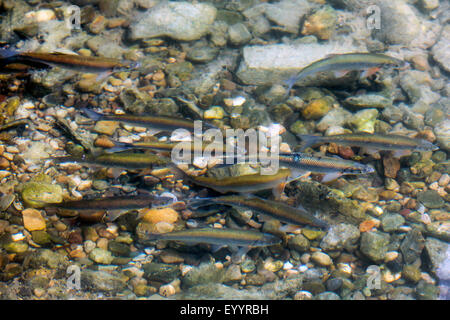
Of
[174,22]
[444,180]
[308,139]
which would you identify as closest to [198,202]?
[308,139]

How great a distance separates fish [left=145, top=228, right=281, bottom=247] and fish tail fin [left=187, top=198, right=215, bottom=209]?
1.50ft

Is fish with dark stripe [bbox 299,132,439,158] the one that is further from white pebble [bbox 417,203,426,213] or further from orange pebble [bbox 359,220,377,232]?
orange pebble [bbox 359,220,377,232]

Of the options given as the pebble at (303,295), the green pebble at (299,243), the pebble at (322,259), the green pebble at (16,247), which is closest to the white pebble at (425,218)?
the pebble at (322,259)

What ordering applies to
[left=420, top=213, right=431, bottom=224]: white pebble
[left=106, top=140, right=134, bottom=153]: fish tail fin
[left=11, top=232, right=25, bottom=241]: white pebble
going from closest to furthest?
[left=11, top=232, right=25, bottom=241]: white pebble
[left=106, top=140, right=134, bottom=153]: fish tail fin
[left=420, top=213, right=431, bottom=224]: white pebble

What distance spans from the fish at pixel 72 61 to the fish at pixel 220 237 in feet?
9.00

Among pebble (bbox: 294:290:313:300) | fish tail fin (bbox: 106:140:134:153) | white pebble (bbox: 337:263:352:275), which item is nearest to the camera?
pebble (bbox: 294:290:313:300)

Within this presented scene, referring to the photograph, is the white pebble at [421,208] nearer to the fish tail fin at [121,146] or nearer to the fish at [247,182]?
the fish at [247,182]

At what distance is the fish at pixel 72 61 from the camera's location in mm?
4828

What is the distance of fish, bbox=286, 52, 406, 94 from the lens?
18.4 feet

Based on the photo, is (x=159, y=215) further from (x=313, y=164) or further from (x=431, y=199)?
(x=431, y=199)

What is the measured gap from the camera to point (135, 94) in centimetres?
604

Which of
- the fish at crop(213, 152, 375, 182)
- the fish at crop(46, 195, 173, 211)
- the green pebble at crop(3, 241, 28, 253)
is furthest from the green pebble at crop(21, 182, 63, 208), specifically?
the fish at crop(213, 152, 375, 182)

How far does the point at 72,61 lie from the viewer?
4953 millimetres

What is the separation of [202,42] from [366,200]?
16.1 feet
